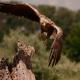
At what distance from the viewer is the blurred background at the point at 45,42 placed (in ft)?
55.9

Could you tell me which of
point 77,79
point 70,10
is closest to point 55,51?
point 77,79

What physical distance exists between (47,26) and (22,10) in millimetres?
934

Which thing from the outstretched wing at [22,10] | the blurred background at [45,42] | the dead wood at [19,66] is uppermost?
the outstretched wing at [22,10]

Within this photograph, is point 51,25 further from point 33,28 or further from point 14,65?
point 33,28

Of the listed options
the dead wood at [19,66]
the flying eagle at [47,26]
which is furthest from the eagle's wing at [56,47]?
the dead wood at [19,66]

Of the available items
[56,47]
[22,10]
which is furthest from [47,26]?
[22,10]

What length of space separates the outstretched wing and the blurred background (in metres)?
0.13

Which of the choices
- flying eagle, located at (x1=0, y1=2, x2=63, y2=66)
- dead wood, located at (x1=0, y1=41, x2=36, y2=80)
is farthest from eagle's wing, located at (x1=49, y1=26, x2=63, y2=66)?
dead wood, located at (x1=0, y1=41, x2=36, y2=80)

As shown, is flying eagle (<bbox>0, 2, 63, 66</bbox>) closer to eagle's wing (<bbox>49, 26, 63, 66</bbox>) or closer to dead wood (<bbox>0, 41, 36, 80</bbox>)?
eagle's wing (<bbox>49, 26, 63, 66</bbox>)

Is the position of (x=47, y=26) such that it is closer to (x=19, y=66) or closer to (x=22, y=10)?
(x=19, y=66)

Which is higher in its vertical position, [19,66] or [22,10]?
[22,10]

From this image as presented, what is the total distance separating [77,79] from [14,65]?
15.5m

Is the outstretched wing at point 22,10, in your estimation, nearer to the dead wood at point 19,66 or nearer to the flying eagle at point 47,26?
the flying eagle at point 47,26

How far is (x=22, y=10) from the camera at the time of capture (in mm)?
7773
